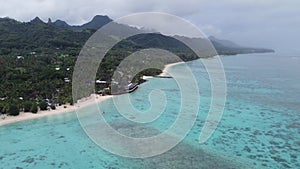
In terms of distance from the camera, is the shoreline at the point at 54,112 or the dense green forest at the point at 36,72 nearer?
the shoreline at the point at 54,112

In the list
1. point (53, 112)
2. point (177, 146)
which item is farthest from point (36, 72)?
point (177, 146)

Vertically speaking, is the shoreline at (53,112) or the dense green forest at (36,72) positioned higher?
the dense green forest at (36,72)

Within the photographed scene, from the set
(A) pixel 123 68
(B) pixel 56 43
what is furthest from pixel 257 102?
(B) pixel 56 43

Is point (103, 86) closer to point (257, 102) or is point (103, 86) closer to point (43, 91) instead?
point (43, 91)

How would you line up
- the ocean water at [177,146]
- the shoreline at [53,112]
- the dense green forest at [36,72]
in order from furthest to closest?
the dense green forest at [36,72] < the shoreline at [53,112] < the ocean water at [177,146]

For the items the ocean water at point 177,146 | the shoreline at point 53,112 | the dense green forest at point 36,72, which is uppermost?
the dense green forest at point 36,72

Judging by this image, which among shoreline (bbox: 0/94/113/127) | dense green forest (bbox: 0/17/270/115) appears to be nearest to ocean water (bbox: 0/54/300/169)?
shoreline (bbox: 0/94/113/127)

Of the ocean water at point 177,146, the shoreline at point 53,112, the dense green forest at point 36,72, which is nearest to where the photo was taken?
the ocean water at point 177,146

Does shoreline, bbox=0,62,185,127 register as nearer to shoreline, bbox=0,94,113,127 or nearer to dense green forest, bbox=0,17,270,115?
shoreline, bbox=0,94,113,127

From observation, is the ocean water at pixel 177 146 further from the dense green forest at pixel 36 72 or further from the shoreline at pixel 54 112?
the dense green forest at pixel 36 72

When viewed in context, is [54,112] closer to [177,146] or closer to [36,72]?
[177,146]

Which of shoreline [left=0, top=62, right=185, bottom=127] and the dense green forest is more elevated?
the dense green forest

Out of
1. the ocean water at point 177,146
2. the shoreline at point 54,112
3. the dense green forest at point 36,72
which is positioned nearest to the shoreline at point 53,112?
the shoreline at point 54,112
